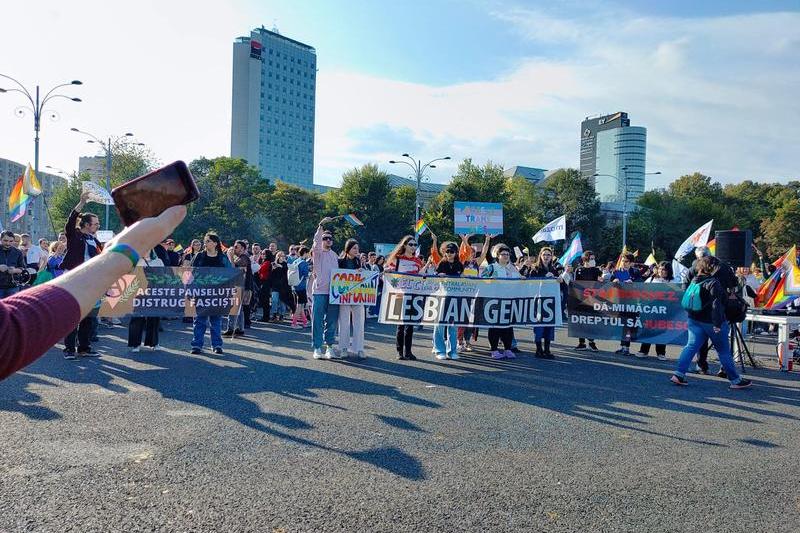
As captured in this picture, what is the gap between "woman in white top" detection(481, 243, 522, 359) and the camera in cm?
1129

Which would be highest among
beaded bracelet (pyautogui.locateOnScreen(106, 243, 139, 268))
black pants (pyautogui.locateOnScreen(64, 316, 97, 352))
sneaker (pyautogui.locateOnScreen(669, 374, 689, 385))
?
beaded bracelet (pyautogui.locateOnScreen(106, 243, 139, 268))

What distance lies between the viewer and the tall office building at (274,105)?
177625 mm

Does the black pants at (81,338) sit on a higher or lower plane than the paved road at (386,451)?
higher

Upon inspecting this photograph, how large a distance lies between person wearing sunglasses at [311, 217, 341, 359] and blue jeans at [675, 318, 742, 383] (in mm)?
5306

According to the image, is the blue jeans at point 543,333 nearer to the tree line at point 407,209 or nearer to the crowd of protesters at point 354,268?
the crowd of protesters at point 354,268

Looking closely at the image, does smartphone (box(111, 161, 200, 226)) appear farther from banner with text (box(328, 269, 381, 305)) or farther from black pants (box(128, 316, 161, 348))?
black pants (box(128, 316, 161, 348))

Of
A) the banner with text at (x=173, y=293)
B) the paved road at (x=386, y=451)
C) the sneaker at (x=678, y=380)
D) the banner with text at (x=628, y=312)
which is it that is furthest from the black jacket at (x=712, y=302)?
the banner with text at (x=173, y=293)

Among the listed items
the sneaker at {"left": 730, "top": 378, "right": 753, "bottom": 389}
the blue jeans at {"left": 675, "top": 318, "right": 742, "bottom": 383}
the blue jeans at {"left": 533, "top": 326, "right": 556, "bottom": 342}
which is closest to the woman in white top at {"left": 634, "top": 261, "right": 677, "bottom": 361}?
the blue jeans at {"left": 533, "top": 326, "right": 556, "bottom": 342}

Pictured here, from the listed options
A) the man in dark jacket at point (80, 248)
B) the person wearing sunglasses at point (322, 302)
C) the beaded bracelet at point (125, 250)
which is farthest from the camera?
the person wearing sunglasses at point (322, 302)

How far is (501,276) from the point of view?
11.5 m

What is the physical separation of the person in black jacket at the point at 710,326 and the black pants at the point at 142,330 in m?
8.49

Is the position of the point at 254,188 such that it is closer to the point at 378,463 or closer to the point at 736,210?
the point at 736,210

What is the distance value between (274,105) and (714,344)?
18705 centimetres

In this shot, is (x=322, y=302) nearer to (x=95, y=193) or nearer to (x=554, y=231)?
(x=95, y=193)
